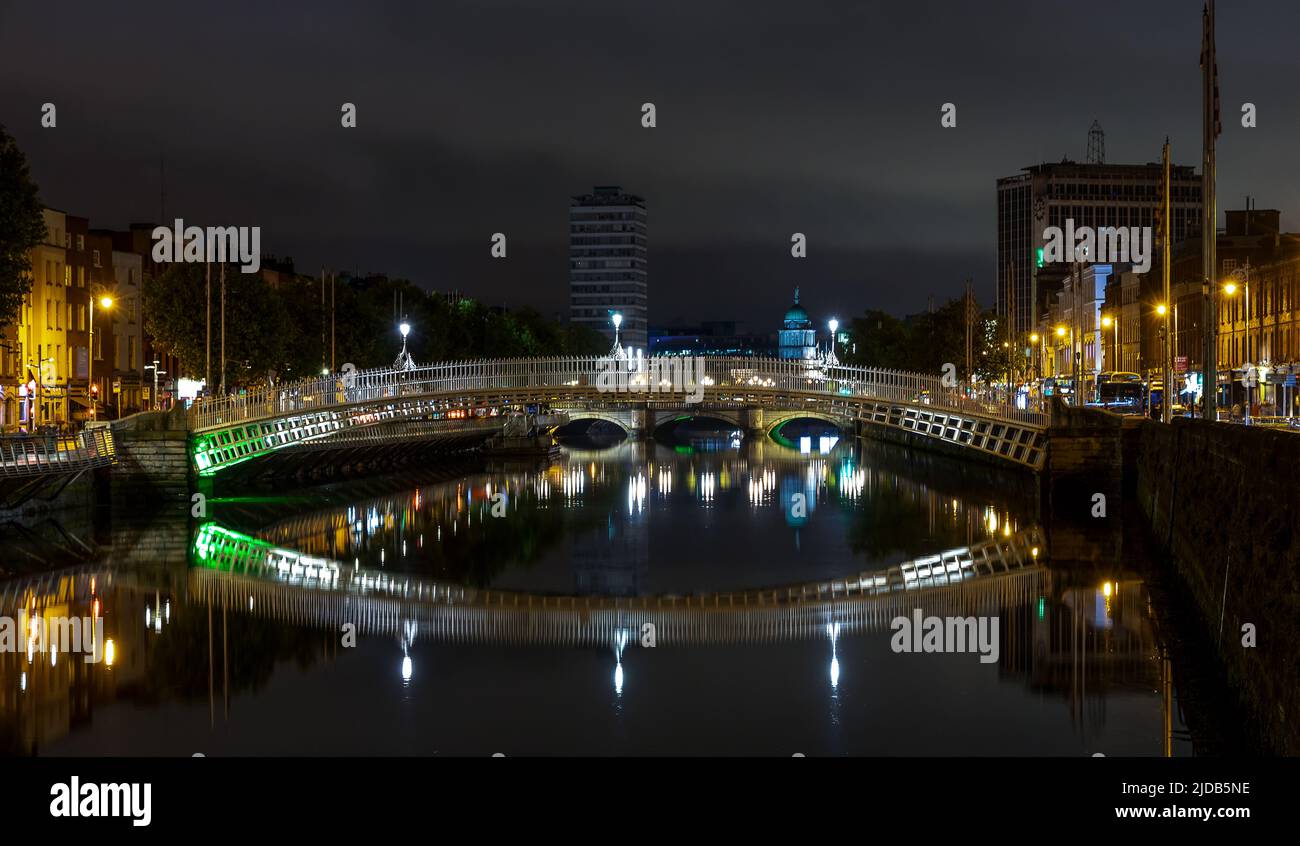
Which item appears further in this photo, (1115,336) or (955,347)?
(1115,336)

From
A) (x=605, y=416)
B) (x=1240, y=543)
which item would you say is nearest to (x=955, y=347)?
(x=605, y=416)

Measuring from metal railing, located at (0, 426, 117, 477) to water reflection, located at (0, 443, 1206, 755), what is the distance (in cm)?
361

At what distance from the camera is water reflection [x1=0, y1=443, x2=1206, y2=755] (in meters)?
23.5

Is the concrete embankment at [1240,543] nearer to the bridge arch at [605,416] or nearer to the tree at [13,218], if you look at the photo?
the tree at [13,218]

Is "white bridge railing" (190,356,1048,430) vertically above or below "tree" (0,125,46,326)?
below

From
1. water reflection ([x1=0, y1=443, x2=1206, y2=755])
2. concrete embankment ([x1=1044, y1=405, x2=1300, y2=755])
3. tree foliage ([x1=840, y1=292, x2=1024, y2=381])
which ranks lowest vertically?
water reflection ([x1=0, y1=443, x2=1206, y2=755])

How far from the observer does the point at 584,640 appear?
3162cm

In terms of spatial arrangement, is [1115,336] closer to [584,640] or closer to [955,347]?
[955,347]

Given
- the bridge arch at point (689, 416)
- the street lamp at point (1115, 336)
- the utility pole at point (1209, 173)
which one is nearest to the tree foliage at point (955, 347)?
the street lamp at point (1115, 336)

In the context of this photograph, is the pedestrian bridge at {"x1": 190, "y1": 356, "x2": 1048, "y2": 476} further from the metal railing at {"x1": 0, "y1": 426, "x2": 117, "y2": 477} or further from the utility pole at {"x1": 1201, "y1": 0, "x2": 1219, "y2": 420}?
the utility pole at {"x1": 1201, "y1": 0, "x2": 1219, "y2": 420}

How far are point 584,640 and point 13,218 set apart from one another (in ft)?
84.1

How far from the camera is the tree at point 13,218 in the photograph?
47.2 meters

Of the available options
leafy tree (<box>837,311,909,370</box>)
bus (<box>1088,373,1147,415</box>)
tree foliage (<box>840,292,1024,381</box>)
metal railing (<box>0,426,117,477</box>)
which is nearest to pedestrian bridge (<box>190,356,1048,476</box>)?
metal railing (<box>0,426,117,477</box>)

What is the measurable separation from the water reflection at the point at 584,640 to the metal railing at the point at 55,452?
142 inches
